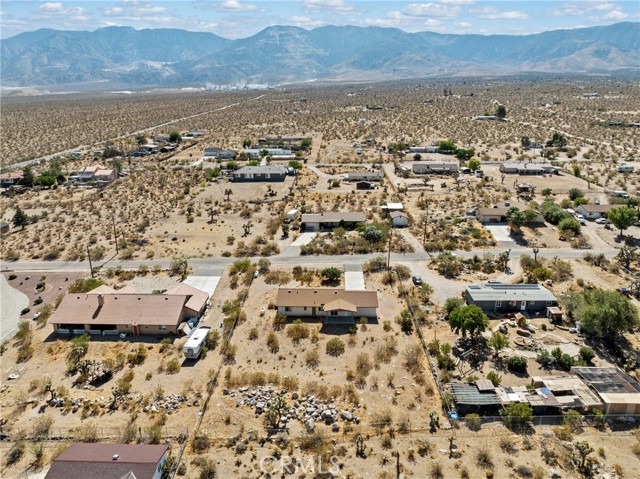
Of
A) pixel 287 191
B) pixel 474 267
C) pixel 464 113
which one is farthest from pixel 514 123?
pixel 474 267

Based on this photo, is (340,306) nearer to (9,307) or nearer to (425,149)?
(9,307)

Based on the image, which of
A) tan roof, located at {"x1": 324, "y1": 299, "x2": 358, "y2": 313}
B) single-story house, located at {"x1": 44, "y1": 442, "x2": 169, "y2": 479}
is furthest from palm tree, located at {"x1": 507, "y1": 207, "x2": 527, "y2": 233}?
single-story house, located at {"x1": 44, "y1": 442, "x2": 169, "y2": 479}

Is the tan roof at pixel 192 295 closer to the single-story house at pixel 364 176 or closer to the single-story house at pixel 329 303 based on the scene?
the single-story house at pixel 329 303

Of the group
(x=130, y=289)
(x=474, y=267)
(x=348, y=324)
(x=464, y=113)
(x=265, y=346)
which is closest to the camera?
(x=265, y=346)

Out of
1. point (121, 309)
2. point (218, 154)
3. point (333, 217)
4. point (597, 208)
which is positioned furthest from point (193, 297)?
point (218, 154)

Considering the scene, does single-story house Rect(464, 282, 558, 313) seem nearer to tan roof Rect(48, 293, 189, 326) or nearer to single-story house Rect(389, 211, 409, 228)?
single-story house Rect(389, 211, 409, 228)

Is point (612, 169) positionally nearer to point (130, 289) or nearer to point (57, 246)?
point (130, 289)
